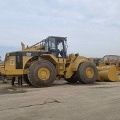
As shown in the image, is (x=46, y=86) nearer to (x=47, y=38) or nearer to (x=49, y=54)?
(x=49, y=54)

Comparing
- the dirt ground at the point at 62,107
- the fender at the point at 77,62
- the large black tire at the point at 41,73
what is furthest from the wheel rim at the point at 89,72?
the dirt ground at the point at 62,107

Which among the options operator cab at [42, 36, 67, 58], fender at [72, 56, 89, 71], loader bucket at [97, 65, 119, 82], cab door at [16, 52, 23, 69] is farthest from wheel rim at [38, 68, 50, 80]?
loader bucket at [97, 65, 119, 82]

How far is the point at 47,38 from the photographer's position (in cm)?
1527

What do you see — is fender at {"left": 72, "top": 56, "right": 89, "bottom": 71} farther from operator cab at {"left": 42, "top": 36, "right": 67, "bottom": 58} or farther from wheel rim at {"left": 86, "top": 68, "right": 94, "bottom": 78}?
operator cab at {"left": 42, "top": 36, "right": 67, "bottom": 58}

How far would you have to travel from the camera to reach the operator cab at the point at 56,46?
1509 centimetres

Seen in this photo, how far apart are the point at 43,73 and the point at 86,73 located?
9.00 ft

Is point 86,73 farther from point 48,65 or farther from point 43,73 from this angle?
point 43,73

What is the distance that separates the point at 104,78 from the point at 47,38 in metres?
4.48

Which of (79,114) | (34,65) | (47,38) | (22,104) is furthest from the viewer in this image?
(47,38)

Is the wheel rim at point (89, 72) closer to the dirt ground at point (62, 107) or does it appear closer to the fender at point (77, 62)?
the fender at point (77, 62)

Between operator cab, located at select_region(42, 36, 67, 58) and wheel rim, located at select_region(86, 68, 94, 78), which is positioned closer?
operator cab, located at select_region(42, 36, 67, 58)

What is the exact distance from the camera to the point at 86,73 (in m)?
15.5

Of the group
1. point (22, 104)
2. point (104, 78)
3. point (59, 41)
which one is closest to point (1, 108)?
point (22, 104)

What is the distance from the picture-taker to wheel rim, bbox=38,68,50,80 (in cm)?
1401
